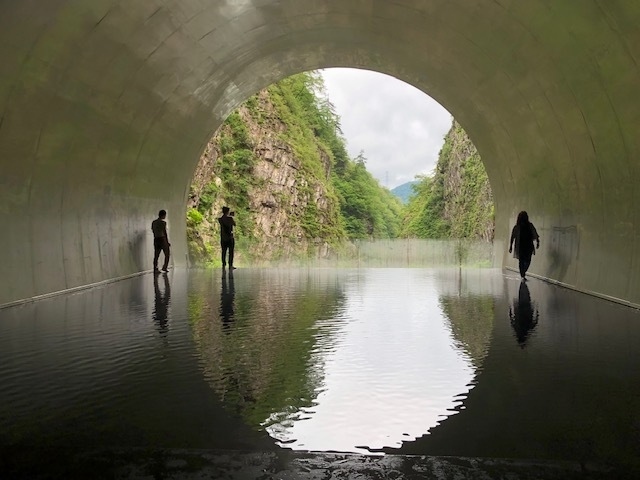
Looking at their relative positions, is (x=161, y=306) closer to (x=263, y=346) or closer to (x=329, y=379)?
(x=263, y=346)

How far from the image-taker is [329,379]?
4.67m

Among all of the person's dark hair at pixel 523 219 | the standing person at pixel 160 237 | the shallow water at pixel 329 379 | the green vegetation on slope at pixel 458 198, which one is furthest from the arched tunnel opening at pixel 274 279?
the green vegetation on slope at pixel 458 198

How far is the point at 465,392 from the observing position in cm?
429

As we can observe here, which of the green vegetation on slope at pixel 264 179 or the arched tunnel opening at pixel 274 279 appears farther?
the green vegetation on slope at pixel 264 179

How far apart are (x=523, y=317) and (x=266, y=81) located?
11.2 metres

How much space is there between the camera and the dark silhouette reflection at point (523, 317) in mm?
6708

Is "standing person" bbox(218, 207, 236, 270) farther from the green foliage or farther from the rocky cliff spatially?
the green foliage

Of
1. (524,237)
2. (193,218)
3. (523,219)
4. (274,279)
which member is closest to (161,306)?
(274,279)

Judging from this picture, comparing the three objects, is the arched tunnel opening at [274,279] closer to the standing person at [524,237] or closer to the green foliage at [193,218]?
the standing person at [524,237]

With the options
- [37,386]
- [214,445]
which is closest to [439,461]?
[214,445]

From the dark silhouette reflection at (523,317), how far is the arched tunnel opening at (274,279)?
5 cm

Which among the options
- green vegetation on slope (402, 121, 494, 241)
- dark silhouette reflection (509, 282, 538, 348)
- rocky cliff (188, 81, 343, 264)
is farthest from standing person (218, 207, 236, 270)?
green vegetation on slope (402, 121, 494, 241)

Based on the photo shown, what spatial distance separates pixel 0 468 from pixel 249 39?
11.1 meters

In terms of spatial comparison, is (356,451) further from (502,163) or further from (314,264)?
(314,264)
